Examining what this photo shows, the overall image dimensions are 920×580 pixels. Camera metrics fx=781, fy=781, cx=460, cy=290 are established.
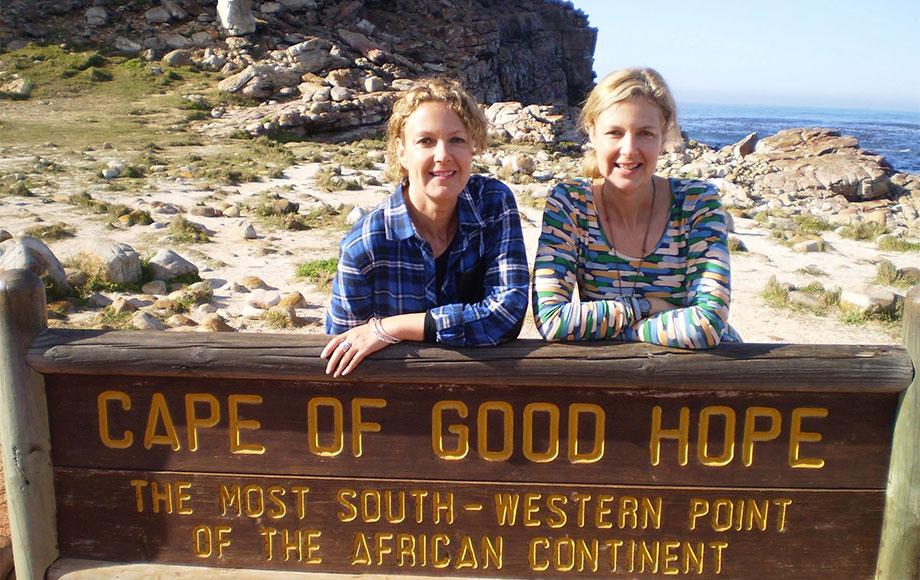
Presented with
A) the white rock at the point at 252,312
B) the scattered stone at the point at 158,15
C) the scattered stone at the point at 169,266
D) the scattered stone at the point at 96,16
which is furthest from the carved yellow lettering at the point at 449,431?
the scattered stone at the point at 96,16

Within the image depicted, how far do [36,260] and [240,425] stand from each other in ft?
16.9

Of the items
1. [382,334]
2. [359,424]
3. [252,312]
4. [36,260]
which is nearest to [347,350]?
[382,334]

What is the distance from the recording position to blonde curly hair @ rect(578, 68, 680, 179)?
2619mm

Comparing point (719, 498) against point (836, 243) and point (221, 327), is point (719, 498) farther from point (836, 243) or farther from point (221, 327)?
point (836, 243)

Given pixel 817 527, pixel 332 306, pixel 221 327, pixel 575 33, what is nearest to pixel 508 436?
pixel 332 306

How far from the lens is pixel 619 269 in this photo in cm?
274

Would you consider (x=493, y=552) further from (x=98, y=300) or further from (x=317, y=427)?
(x=98, y=300)

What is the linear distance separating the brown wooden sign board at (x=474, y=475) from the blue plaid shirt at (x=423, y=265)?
1.12 feet

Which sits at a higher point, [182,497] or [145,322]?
[182,497]

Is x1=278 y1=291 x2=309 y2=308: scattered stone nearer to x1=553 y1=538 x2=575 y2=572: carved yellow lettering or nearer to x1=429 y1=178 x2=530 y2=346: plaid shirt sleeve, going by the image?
x1=429 y1=178 x2=530 y2=346: plaid shirt sleeve

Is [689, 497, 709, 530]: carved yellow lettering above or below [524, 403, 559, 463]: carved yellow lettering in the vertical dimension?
below

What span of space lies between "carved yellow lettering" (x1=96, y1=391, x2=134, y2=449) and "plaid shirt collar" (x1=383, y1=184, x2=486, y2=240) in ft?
3.16

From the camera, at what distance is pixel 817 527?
241 cm

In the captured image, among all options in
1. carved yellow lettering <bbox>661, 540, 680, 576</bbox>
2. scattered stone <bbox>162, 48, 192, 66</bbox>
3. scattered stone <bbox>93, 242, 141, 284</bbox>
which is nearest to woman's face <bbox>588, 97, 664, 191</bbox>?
carved yellow lettering <bbox>661, 540, 680, 576</bbox>
